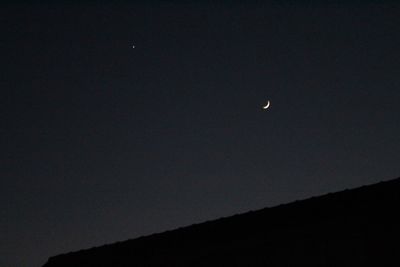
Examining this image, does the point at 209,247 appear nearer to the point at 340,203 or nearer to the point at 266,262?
the point at 266,262

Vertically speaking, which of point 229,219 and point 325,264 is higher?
point 229,219

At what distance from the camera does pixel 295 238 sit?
7.91 metres

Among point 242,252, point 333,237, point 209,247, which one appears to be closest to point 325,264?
point 333,237

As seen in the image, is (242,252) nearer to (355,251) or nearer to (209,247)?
(209,247)

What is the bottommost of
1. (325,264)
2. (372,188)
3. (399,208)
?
(325,264)

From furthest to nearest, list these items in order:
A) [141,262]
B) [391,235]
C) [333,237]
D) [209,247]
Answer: [141,262]
[209,247]
[333,237]
[391,235]

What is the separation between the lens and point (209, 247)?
8.84 meters

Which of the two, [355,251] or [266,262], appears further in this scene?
[266,262]

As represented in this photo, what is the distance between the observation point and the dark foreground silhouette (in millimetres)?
7215

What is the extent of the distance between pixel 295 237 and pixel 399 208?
1.70 meters

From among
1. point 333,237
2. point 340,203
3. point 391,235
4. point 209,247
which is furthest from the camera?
point 209,247

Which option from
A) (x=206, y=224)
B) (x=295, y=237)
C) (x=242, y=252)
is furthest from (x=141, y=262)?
(x=295, y=237)

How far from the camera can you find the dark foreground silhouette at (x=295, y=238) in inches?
284

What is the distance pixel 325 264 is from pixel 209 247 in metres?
2.32
